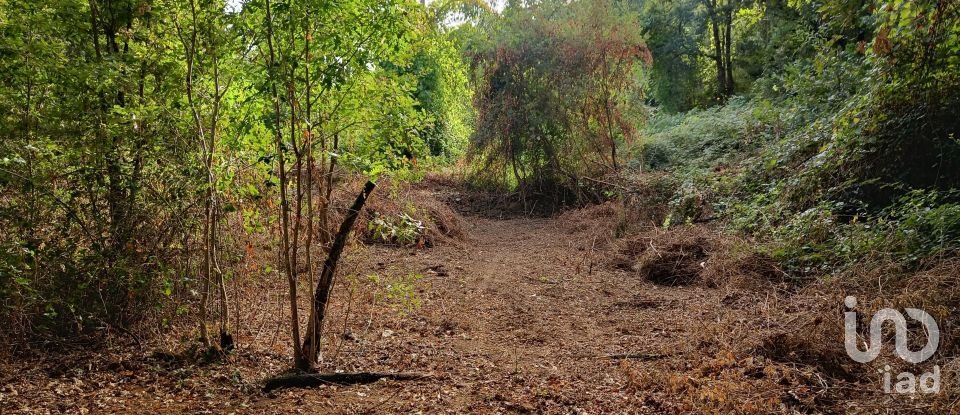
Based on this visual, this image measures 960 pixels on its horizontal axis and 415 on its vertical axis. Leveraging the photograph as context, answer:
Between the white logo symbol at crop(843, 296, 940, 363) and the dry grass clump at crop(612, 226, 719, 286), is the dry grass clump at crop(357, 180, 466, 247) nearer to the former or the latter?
the dry grass clump at crop(612, 226, 719, 286)

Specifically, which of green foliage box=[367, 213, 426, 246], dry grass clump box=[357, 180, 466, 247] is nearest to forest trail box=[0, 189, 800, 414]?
green foliage box=[367, 213, 426, 246]

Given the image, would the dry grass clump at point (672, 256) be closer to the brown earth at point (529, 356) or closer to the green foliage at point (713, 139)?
the brown earth at point (529, 356)

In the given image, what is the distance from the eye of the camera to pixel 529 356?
478cm

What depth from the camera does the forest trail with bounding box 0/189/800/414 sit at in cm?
372

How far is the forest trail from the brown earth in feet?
0.05

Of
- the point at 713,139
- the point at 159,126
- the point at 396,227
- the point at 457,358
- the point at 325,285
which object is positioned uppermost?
the point at 713,139

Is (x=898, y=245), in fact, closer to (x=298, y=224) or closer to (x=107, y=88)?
(x=298, y=224)

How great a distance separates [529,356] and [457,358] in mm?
603

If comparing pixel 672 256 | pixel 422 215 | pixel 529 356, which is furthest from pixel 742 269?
pixel 422 215

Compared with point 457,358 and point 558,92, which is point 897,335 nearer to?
point 457,358

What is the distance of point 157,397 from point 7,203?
1.79 metres

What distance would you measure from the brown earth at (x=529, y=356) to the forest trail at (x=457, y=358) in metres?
0.02

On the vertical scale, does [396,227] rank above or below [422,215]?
below

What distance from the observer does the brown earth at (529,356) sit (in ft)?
11.8
